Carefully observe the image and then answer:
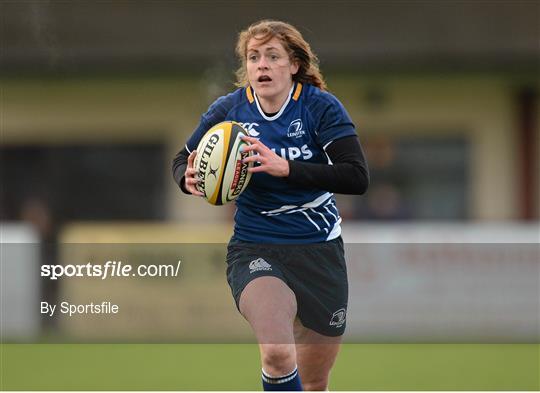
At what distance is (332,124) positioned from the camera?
16.6 ft

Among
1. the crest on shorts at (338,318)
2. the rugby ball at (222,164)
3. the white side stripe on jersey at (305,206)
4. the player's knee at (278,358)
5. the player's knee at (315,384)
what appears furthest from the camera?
the player's knee at (315,384)

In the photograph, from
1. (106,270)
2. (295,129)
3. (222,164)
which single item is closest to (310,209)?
(295,129)

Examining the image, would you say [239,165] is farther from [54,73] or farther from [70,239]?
[54,73]

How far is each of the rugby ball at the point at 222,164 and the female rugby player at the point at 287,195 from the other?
6cm

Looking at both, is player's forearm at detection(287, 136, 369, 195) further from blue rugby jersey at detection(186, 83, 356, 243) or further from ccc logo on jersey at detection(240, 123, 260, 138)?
ccc logo on jersey at detection(240, 123, 260, 138)

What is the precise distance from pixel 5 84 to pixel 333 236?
37.9 ft

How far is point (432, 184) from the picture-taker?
16500 mm

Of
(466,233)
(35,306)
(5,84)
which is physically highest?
(5,84)

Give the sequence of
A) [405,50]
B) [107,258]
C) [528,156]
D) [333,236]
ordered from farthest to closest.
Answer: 1. [528,156]
2. [405,50]
3. [107,258]
4. [333,236]

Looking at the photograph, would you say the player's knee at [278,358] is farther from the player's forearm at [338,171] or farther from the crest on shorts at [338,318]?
the player's forearm at [338,171]

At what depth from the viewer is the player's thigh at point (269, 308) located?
4867 mm

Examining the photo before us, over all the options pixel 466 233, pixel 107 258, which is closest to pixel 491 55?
pixel 466 233

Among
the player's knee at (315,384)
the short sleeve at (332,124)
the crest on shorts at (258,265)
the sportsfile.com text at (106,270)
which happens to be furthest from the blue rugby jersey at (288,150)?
the sportsfile.com text at (106,270)

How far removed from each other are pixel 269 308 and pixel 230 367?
449 centimetres
